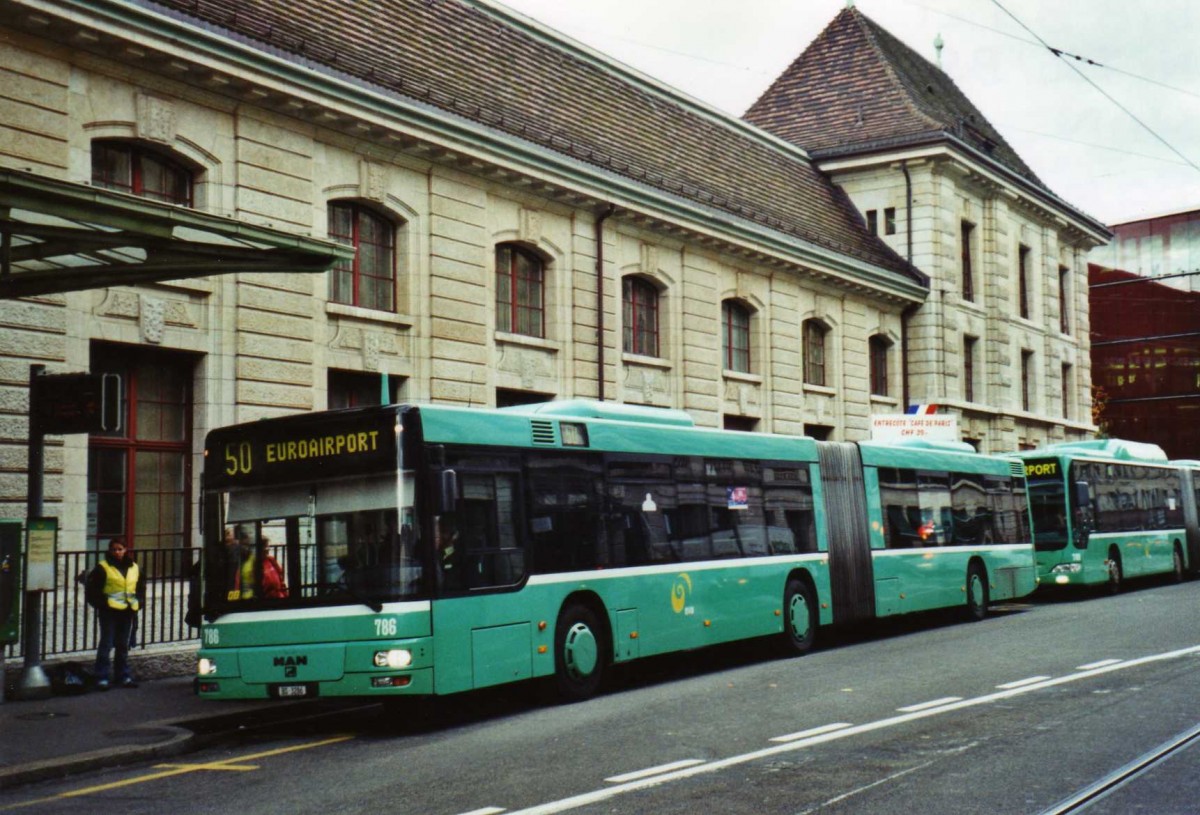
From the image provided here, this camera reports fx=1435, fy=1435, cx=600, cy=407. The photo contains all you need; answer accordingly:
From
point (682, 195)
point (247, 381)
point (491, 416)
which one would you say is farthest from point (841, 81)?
point (491, 416)

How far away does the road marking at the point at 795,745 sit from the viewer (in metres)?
8.23

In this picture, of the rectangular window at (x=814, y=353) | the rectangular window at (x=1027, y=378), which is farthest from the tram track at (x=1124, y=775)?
the rectangular window at (x=1027, y=378)

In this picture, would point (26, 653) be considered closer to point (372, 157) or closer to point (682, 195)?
point (372, 157)

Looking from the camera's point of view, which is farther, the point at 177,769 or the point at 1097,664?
the point at 1097,664

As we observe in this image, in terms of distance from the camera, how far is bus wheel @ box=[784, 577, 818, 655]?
18.1 m

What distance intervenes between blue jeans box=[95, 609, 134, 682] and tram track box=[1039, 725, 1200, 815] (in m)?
10.2

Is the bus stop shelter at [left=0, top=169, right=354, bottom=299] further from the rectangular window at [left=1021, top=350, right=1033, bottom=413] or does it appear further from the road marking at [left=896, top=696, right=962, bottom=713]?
the rectangular window at [left=1021, top=350, right=1033, bottom=413]

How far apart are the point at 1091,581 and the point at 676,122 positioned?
13643mm

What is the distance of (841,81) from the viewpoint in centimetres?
4309

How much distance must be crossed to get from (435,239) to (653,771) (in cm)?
1481

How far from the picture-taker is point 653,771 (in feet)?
30.4

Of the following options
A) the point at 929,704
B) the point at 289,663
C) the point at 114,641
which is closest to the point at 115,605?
the point at 114,641

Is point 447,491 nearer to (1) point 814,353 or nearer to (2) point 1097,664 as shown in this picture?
(2) point 1097,664

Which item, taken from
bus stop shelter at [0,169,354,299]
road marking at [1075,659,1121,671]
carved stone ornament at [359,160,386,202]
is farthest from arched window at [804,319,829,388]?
bus stop shelter at [0,169,354,299]
